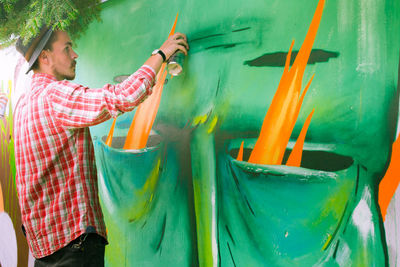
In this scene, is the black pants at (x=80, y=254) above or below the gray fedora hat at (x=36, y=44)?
below

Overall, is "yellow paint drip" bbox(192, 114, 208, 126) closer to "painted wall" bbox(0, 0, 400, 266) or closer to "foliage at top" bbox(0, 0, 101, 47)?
"painted wall" bbox(0, 0, 400, 266)

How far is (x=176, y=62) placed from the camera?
6.07 feet

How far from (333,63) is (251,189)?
68cm

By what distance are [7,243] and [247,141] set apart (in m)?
2.84

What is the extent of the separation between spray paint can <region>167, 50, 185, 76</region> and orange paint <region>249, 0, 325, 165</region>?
55 cm

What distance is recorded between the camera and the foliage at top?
1913mm

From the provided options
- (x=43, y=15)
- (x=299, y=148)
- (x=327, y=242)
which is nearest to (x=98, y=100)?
(x=43, y=15)

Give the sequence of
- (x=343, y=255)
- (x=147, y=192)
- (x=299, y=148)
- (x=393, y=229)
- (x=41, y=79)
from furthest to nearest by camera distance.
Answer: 1. (x=147, y=192)
2. (x=41, y=79)
3. (x=299, y=148)
4. (x=343, y=255)
5. (x=393, y=229)

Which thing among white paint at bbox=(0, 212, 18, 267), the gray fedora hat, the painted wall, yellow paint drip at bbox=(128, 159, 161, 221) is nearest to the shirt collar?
the gray fedora hat

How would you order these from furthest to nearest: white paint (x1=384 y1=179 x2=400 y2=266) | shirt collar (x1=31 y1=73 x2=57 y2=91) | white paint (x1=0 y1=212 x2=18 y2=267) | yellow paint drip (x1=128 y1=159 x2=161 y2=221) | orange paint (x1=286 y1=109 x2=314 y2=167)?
white paint (x1=0 y1=212 x2=18 y2=267), yellow paint drip (x1=128 y1=159 x2=161 y2=221), shirt collar (x1=31 y1=73 x2=57 y2=91), orange paint (x1=286 y1=109 x2=314 y2=167), white paint (x1=384 y1=179 x2=400 y2=266)

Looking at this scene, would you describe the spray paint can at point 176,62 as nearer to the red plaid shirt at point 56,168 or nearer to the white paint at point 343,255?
the red plaid shirt at point 56,168

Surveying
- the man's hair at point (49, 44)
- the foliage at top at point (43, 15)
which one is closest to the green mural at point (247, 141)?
the foliage at top at point (43, 15)

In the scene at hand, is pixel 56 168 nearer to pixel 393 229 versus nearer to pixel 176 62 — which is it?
pixel 176 62

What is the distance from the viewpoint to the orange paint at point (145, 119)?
6.88 ft
